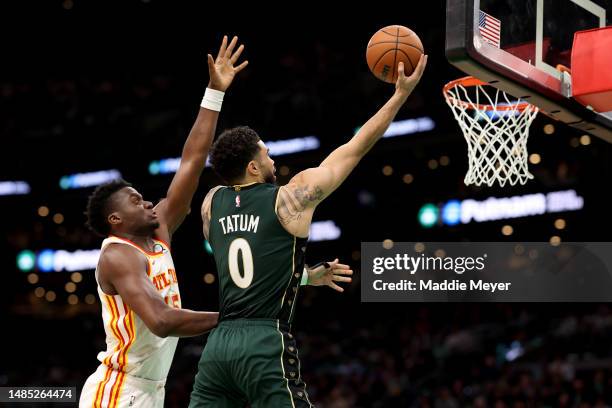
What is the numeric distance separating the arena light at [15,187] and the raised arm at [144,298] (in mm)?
14558

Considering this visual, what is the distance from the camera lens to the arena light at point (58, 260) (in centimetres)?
1892

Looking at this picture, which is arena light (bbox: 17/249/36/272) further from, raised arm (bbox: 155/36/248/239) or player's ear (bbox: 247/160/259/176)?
player's ear (bbox: 247/160/259/176)

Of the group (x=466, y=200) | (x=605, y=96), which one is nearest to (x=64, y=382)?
(x=466, y=200)

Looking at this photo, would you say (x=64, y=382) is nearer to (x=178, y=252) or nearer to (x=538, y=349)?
(x=178, y=252)

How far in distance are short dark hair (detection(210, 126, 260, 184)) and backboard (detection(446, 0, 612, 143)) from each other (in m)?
1.50

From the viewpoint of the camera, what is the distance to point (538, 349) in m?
13.4

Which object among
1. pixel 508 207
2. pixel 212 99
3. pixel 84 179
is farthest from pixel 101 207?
pixel 84 179

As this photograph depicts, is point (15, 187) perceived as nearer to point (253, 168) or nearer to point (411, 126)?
point (411, 126)

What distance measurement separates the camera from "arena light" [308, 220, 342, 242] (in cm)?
1681

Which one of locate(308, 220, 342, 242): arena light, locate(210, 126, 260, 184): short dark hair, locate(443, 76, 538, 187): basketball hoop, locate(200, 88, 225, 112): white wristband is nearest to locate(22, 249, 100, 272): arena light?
locate(308, 220, 342, 242): arena light

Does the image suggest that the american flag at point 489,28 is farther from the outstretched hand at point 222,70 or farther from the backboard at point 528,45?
the outstretched hand at point 222,70

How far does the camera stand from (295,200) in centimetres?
393

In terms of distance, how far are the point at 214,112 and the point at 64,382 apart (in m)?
13.0

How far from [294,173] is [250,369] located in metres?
12.5
